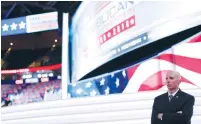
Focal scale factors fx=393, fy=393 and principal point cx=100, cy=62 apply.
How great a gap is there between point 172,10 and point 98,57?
138 centimetres

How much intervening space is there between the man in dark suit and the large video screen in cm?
234

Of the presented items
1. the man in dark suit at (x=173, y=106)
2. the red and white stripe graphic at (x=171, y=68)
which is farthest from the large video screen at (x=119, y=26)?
the man in dark suit at (x=173, y=106)

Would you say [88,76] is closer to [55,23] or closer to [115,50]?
[115,50]

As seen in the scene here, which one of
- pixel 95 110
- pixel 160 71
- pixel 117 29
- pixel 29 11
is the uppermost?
pixel 29 11

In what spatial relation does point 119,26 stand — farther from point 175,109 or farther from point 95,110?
point 175,109

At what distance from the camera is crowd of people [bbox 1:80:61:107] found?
6.51 meters

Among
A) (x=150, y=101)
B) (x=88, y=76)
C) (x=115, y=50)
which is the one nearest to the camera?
(x=150, y=101)

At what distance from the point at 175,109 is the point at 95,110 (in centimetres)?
209

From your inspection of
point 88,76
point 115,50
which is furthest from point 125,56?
point 88,76

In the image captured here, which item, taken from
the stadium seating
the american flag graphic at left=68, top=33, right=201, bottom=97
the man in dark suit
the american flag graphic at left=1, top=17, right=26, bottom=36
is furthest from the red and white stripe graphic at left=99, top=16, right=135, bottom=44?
the man in dark suit

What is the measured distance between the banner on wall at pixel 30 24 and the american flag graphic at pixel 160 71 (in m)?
1.96

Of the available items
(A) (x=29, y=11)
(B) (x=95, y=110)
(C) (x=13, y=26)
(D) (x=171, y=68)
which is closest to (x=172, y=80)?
(B) (x=95, y=110)

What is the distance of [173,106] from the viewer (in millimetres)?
2320

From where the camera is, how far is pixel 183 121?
2287mm
